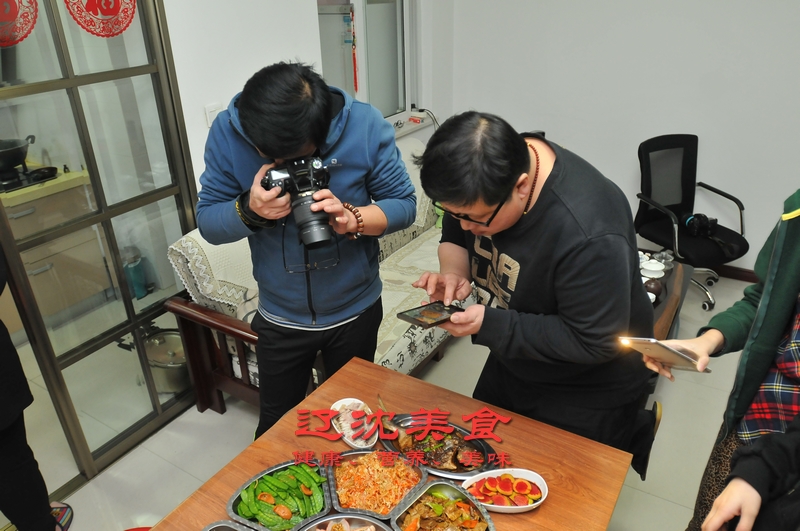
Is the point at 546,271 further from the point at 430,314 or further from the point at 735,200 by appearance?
the point at 735,200

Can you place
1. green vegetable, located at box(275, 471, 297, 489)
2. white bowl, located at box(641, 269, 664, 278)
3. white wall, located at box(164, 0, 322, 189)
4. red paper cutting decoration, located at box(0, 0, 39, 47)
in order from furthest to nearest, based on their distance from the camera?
white bowl, located at box(641, 269, 664, 278) < white wall, located at box(164, 0, 322, 189) < red paper cutting decoration, located at box(0, 0, 39, 47) < green vegetable, located at box(275, 471, 297, 489)

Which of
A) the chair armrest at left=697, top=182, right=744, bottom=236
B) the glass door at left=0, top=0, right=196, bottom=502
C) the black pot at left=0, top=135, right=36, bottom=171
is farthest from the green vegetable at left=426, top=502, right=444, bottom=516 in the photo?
the chair armrest at left=697, top=182, right=744, bottom=236

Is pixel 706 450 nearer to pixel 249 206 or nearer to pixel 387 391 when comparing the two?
pixel 387 391

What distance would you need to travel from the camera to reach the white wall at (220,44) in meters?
2.16

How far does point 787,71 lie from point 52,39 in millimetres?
3693

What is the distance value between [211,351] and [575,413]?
1.70 meters

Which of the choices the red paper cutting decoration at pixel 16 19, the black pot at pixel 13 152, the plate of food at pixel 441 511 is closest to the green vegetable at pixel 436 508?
the plate of food at pixel 441 511

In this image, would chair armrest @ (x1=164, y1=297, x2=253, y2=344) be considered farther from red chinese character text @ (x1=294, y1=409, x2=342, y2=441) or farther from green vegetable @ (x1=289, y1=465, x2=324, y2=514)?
green vegetable @ (x1=289, y1=465, x2=324, y2=514)

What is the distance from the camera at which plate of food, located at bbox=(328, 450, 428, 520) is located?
3.57 feet

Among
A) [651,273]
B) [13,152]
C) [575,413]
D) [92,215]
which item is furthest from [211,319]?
[651,273]

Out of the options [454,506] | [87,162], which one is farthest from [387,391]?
[87,162]

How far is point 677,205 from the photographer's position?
11.6 feet

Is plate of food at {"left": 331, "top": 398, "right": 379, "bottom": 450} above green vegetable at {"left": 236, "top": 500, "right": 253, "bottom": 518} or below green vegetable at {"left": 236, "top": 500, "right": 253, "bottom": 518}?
above

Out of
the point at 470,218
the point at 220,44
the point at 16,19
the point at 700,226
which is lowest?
the point at 700,226
